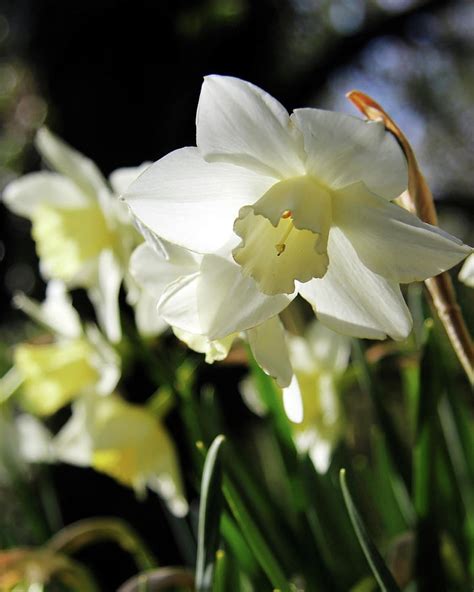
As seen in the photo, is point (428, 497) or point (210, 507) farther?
point (428, 497)

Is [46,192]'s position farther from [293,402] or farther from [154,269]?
[293,402]

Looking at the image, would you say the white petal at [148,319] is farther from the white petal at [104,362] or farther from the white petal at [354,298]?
the white petal at [354,298]

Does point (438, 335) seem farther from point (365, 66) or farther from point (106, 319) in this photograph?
point (365, 66)

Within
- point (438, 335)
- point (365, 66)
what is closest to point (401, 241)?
point (438, 335)

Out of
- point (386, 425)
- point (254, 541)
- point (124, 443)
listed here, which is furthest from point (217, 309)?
point (124, 443)

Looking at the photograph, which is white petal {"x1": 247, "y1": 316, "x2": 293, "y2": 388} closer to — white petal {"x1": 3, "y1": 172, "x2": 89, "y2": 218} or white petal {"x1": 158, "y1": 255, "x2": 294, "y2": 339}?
white petal {"x1": 158, "y1": 255, "x2": 294, "y2": 339}

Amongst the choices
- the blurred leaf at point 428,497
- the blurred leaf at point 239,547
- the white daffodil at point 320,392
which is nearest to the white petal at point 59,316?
the white daffodil at point 320,392

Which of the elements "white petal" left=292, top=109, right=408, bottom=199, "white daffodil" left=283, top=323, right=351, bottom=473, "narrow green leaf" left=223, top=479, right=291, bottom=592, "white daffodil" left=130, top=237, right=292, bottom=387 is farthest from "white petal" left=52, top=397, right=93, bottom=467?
"white petal" left=292, top=109, right=408, bottom=199
